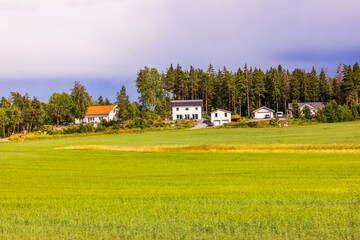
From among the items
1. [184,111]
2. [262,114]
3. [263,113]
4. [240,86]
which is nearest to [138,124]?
[184,111]

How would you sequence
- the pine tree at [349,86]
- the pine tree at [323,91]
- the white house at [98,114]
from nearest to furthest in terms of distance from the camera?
the pine tree at [349,86] < the pine tree at [323,91] < the white house at [98,114]

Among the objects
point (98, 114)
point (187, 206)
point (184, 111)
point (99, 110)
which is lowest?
point (187, 206)

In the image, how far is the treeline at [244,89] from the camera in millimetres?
109312

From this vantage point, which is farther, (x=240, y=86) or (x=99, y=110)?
(x=99, y=110)

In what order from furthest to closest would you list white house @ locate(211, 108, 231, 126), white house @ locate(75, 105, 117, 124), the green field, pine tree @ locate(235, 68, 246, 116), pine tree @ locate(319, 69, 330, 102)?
pine tree @ locate(235, 68, 246, 116) < white house @ locate(75, 105, 117, 124) < pine tree @ locate(319, 69, 330, 102) < white house @ locate(211, 108, 231, 126) < the green field

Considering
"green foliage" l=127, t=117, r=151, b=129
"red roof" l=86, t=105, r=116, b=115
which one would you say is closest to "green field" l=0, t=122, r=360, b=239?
"green foliage" l=127, t=117, r=151, b=129

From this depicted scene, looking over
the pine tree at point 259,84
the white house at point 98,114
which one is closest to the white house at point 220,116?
the pine tree at point 259,84

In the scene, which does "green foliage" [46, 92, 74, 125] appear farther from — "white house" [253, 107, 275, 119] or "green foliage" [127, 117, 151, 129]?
"white house" [253, 107, 275, 119]

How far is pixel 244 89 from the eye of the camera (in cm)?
11300

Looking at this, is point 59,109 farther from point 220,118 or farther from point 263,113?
point 263,113

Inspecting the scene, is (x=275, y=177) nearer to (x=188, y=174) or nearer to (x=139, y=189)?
(x=188, y=174)

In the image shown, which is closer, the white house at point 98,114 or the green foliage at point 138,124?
the green foliage at point 138,124

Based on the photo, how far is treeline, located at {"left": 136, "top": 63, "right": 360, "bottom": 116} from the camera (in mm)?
109312

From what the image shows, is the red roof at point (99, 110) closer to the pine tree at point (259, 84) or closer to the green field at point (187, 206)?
the pine tree at point (259, 84)
